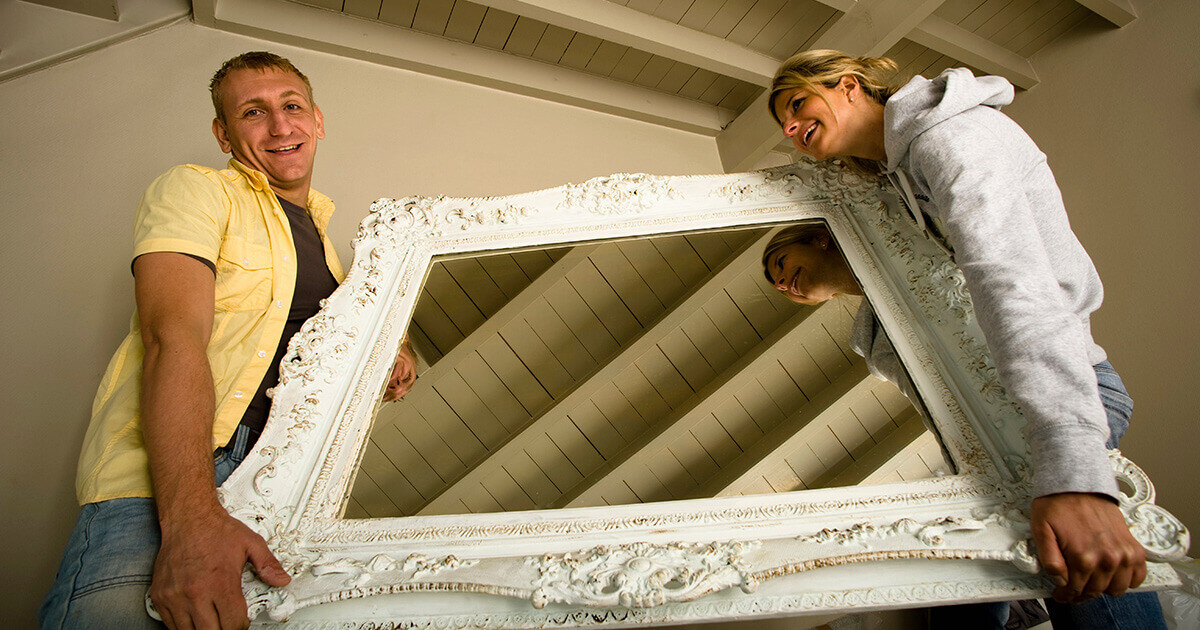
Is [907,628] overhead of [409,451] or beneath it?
beneath

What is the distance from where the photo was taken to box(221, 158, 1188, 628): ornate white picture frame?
66 cm

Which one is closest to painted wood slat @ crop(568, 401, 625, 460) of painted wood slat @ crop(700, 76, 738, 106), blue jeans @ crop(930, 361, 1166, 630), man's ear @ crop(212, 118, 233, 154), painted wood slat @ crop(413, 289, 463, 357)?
painted wood slat @ crop(413, 289, 463, 357)

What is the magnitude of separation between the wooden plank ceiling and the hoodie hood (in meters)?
1.11

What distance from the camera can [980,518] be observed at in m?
0.72

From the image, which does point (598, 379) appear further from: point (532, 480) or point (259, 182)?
point (259, 182)

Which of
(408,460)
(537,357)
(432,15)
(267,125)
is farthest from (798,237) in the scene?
(432,15)

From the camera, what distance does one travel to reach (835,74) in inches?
47.3

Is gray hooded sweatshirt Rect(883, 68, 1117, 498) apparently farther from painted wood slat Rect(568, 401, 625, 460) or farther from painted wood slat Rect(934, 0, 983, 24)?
painted wood slat Rect(934, 0, 983, 24)

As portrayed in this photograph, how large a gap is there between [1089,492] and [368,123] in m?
1.97

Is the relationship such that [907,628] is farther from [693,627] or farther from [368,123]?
[368,123]

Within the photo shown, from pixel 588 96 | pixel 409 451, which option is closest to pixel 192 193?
pixel 409 451

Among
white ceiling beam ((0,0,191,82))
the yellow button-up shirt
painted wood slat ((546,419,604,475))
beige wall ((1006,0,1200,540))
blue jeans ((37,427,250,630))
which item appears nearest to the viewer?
blue jeans ((37,427,250,630))

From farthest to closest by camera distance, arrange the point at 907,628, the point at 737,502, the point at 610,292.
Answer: the point at 907,628 < the point at 610,292 < the point at 737,502

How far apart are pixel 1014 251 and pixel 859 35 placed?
151 centimetres
